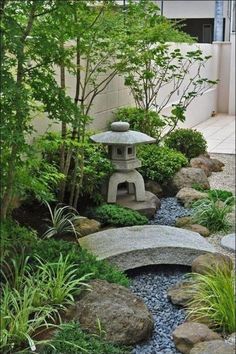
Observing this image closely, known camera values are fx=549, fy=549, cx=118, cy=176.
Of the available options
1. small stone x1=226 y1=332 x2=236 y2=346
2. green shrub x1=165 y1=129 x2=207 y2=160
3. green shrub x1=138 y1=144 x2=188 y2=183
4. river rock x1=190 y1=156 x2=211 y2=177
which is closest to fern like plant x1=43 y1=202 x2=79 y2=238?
green shrub x1=138 y1=144 x2=188 y2=183

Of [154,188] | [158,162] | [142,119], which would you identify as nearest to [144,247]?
[154,188]

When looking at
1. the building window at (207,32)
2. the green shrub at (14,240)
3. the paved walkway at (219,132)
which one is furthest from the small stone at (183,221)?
the building window at (207,32)

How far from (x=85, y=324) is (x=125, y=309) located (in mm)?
180

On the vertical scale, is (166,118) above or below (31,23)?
below

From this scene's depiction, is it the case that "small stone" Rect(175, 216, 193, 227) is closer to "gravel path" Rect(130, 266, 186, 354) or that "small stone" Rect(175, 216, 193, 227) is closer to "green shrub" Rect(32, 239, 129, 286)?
"gravel path" Rect(130, 266, 186, 354)

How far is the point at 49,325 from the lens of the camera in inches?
88.8

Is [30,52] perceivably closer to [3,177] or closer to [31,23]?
[31,23]

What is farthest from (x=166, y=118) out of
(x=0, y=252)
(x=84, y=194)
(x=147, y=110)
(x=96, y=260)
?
(x=0, y=252)

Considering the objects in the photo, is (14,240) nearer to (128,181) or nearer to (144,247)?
(144,247)

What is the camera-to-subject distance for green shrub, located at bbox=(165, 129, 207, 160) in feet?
18.6

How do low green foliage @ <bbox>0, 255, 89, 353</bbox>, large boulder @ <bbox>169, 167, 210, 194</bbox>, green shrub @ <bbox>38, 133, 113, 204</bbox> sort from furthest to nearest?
large boulder @ <bbox>169, 167, 210, 194</bbox>
green shrub @ <bbox>38, 133, 113, 204</bbox>
low green foliage @ <bbox>0, 255, 89, 353</bbox>

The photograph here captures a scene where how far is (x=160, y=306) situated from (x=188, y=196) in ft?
5.99

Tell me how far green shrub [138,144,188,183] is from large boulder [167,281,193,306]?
76.0 inches

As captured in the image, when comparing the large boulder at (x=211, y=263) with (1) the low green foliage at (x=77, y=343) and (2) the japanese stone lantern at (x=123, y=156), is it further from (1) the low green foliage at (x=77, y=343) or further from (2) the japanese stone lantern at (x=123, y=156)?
(2) the japanese stone lantern at (x=123, y=156)
